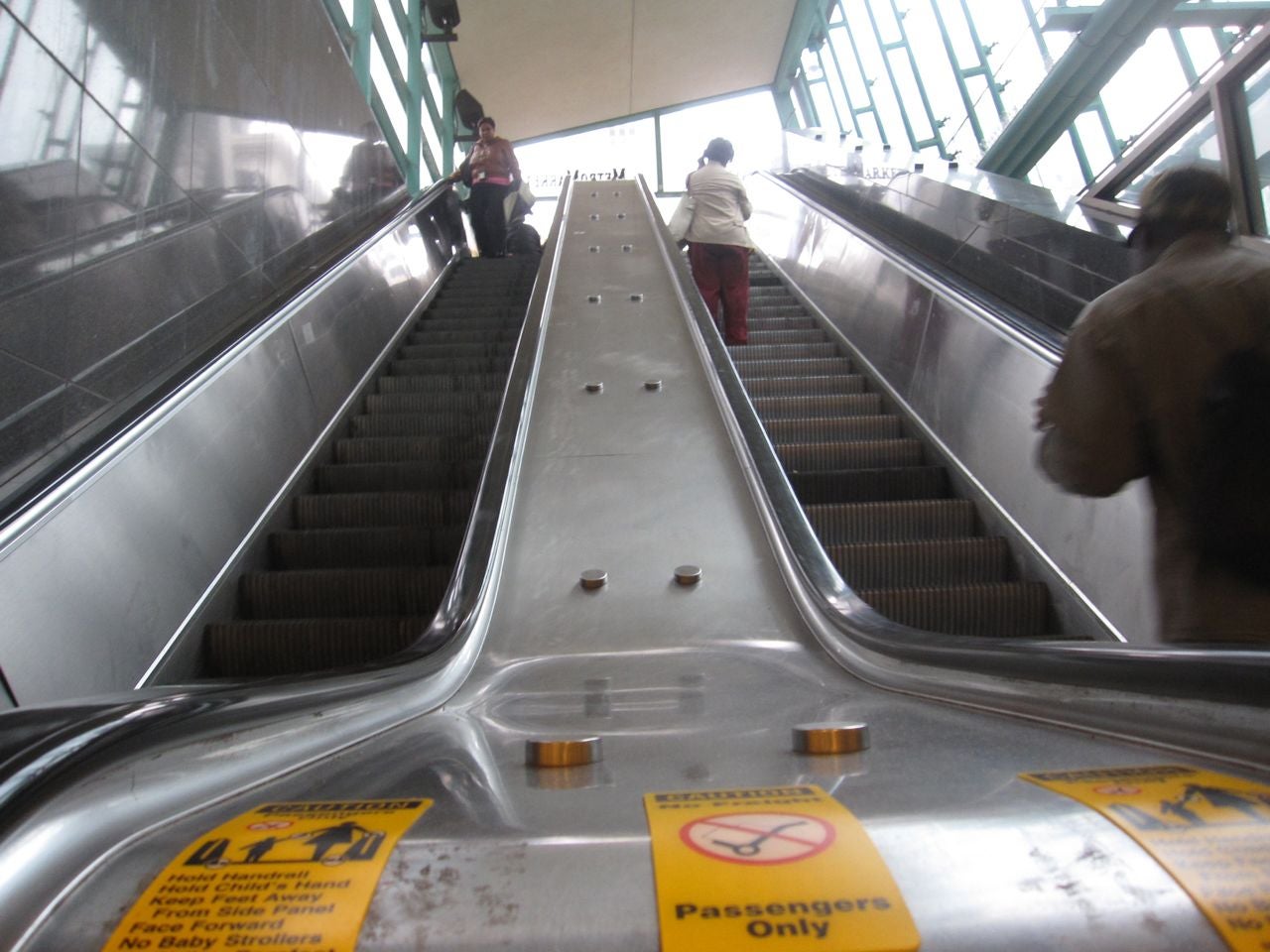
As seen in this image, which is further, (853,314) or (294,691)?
(853,314)

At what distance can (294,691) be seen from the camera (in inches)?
63.4

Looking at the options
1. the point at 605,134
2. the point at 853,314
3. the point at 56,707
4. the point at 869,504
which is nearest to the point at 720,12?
the point at 605,134

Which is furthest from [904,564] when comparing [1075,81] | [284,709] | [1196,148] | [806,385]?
[1075,81]

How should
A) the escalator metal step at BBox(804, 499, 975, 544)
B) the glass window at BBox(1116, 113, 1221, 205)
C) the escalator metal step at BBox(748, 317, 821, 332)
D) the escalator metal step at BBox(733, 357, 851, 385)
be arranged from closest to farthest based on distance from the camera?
the escalator metal step at BBox(804, 499, 975, 544) < the glass window at BBox(1116, 113, 1221, 205) < the escalator metal step at BBox(733, 357, 851, 385) < the escalator metal step at BBox(748, 317, 821, 332)

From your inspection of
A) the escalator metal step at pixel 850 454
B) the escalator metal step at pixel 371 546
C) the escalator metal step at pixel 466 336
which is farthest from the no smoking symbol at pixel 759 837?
the escalator metal step at pixel 466 336

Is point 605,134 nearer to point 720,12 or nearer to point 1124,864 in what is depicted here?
point 720,12

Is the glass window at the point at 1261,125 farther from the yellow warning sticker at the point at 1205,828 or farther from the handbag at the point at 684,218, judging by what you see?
the yellow warning sticker at the point at 1205,828

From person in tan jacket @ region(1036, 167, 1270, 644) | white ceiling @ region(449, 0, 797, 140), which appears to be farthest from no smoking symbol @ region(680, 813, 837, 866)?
white ceiling @ region(449, 0, 797, 140)

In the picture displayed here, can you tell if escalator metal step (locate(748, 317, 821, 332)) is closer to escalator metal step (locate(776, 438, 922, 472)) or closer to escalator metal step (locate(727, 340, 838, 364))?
escalator metal step (locate(727, 340, 838, 364))

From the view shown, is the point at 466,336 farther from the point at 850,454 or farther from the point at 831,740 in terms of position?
the point at 831,740

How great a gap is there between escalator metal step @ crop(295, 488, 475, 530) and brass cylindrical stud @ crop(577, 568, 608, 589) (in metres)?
1.14

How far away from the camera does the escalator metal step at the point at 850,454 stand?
4777 mm

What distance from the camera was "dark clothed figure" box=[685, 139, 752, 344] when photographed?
7.01 meters

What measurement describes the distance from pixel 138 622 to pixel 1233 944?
2.92 m
